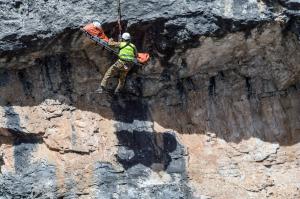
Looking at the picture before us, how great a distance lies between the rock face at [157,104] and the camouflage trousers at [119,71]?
44 centimetres

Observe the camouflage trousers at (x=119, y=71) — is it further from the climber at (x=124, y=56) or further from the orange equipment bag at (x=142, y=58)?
the orange equipment bag at (x=142, y=58)

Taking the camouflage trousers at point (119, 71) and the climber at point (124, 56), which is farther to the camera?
the camouflage trousers at point (119, 71)

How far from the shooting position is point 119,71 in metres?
15.6

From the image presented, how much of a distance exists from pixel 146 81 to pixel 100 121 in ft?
4.28

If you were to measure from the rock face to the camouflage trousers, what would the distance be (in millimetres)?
442

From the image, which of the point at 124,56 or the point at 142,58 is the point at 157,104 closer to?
the point at 142,58

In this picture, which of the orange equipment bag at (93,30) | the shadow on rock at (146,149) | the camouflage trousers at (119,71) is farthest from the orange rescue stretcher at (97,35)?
the shadow on rock at (146,149)

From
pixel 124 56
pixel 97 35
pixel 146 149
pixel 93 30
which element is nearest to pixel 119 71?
pixel 124 56

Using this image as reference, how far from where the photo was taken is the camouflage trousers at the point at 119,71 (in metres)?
15.3

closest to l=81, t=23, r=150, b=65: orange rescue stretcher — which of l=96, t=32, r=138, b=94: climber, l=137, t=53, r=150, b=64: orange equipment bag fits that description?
l=96, t=32, r=138, b=94: climber

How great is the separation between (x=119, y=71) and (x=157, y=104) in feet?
4.51

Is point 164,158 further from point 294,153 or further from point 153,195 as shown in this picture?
point 294,153

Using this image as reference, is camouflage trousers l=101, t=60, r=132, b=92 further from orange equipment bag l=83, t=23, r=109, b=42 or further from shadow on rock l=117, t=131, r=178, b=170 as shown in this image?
shadow on rock l=117, t=131, r=178, b=170

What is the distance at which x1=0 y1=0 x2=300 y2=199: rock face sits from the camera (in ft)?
50.1
